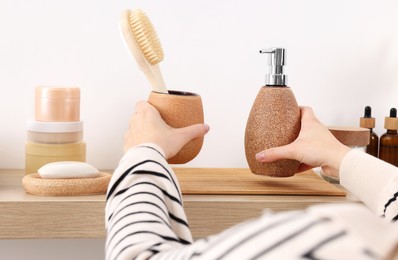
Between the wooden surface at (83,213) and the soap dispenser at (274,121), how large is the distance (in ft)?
0.21

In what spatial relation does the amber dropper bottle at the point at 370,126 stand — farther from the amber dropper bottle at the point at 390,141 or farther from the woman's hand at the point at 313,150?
the woman's hand at the point at 313,150

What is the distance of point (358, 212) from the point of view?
27 cm

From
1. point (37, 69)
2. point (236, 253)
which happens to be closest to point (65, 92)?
point (37, 69)

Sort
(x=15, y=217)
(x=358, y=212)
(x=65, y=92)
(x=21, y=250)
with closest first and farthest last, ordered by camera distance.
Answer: (x=358, y=212), (x=15, y=217), (x=65, y=92), (x=21, y=250)

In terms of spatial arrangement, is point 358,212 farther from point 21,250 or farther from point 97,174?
point 21,250

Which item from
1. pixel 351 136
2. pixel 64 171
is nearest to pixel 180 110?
pixel 64 171

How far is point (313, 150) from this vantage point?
0.86 meters

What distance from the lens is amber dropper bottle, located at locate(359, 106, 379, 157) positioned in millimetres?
1099

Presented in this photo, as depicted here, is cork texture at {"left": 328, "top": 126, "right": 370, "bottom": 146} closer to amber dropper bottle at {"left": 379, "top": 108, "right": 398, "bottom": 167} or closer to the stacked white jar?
amber dropper bottle at {"left": 379, "top": 108, "right": 398, "bottom": 167}

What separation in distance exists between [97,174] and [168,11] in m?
0.34

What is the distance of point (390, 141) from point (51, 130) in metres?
0.58

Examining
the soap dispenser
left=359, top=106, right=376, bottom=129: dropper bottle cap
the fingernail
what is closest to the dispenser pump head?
the soap dispenser

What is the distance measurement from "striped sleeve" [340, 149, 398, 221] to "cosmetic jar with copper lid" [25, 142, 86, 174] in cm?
Result: 42

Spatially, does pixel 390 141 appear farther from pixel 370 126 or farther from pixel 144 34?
pixel 144 34
